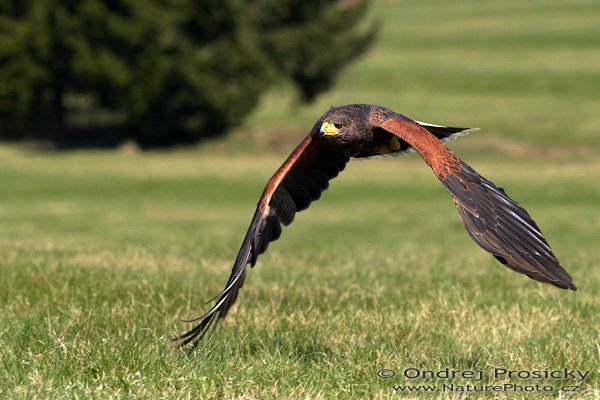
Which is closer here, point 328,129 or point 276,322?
point 328,129

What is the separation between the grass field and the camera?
5.33m

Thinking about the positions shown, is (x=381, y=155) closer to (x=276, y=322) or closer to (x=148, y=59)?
(x=276, y=322)

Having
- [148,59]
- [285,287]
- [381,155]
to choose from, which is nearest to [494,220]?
[381,155]

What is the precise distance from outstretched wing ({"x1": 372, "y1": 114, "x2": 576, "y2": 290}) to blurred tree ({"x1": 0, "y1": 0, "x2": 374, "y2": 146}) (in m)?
33.2

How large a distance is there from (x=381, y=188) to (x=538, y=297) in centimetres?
2069

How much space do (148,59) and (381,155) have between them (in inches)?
1282

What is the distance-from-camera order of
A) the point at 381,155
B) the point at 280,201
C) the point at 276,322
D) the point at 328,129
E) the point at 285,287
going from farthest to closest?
the point at 285,287, the point at 381,155, the point at 276,322, the point at 280,201, the point at 328,129

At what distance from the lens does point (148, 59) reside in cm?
3856

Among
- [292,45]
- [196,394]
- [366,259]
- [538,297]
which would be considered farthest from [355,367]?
[292,45]

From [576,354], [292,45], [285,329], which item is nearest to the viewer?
[576,354]

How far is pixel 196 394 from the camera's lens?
16.4ft

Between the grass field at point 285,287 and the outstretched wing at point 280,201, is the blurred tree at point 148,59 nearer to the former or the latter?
the grass field at point 285,287

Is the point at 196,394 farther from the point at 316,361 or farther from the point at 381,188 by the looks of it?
the point at 381,188

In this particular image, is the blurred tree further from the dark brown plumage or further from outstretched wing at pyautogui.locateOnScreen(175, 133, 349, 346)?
the dark brown plumage
